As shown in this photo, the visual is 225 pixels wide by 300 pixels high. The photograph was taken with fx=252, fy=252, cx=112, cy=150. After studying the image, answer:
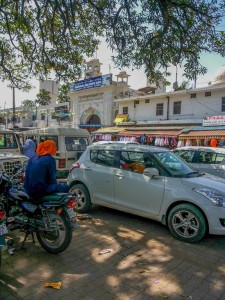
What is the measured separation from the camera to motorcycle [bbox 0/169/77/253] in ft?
12.5

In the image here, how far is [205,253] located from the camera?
4.09 metres

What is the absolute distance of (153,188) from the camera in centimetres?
491

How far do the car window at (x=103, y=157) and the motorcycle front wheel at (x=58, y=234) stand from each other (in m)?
2.13

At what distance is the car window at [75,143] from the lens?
1001 centimetres

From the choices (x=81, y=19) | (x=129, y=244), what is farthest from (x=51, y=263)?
(x=81, y=19)

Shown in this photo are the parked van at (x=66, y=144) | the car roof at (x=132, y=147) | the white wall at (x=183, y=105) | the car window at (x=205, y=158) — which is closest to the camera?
the car roof at (x=132, y=147)

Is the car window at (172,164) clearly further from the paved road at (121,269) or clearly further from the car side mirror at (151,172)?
the paved road at (121,269)

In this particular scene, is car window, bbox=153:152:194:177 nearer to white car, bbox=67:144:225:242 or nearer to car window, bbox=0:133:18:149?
white car, bbox=67:144:225:242

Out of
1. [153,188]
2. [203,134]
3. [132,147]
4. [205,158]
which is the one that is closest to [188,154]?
[205,158]

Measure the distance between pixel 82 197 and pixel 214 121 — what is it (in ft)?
53.1

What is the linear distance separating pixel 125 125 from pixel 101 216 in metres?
20.9

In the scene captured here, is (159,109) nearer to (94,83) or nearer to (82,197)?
(94,83)

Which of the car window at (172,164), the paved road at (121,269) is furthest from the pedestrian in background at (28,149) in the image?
the car window at (172,164)

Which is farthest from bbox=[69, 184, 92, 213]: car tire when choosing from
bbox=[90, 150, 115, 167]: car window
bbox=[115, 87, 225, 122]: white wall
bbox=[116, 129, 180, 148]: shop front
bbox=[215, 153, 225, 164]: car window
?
bbox=[115, 87, 225, 122]: white wall
